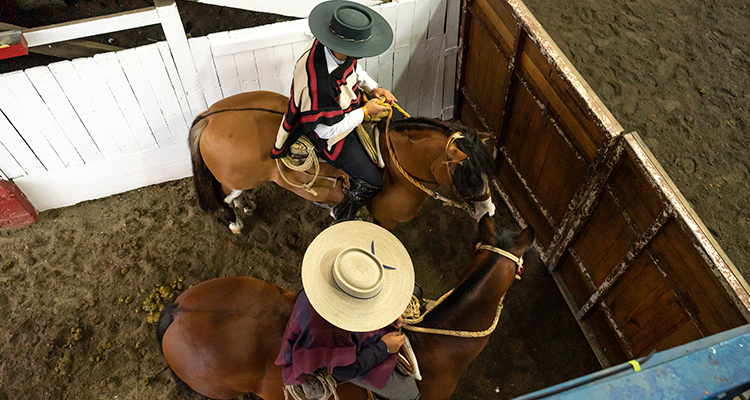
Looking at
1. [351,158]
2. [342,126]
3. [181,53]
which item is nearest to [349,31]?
[342,126]

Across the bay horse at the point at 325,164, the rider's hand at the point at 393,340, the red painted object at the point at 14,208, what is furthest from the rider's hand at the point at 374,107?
the red painted object at the point at 14,208

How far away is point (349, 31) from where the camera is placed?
2537mm

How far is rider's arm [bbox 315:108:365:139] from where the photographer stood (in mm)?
2922

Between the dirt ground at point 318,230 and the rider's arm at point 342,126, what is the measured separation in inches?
61.6

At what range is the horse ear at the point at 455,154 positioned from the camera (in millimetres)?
2693

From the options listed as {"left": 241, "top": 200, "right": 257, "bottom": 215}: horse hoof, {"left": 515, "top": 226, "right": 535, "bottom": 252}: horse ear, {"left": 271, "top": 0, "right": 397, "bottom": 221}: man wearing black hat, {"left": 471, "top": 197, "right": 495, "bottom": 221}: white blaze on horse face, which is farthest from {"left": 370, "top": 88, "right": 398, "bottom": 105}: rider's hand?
{"left": 241, "top": 200, "right": 257, "bottom": 215}: horse hoof

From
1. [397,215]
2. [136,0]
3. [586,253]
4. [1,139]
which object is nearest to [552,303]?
[586,253]

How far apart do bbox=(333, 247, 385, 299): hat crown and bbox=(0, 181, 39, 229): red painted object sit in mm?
3251

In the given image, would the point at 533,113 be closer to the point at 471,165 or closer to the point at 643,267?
the point at 471,165

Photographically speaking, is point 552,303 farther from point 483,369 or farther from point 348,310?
point 348,310

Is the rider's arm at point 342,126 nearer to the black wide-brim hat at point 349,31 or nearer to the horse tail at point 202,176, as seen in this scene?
the black wide-brim hat at point 349,31

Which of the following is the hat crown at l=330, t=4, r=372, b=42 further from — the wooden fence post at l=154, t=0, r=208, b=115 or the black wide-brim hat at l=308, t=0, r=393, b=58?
the wooden fence post at l=154, t=0, r=208, b=115

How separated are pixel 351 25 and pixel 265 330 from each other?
1.76 m

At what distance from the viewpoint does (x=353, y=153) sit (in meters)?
3.24
